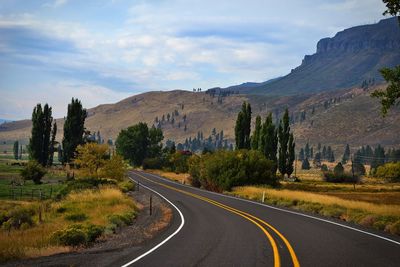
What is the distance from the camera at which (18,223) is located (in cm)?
2672

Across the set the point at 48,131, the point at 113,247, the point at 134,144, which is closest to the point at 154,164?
the point at 134,144

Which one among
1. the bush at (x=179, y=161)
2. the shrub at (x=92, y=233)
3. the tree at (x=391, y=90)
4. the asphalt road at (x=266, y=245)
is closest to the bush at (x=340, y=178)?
the bush at (x=179, y=161)

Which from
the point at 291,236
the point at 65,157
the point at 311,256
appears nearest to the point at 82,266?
the point at 311,256

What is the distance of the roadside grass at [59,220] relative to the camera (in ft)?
44.5

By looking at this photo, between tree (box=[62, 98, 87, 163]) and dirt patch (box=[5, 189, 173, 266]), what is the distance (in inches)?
2267

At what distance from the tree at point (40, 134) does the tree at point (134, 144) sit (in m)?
42.9

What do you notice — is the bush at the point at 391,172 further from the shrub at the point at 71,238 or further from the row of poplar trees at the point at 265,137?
the shrub at the point at 71,238

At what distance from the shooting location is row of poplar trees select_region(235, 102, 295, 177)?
240 feet

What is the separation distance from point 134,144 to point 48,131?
45.1m

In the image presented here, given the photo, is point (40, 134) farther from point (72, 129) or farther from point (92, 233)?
point (92, 233)

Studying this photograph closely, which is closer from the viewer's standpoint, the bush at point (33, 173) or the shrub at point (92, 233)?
the shrub at point (92, 233)

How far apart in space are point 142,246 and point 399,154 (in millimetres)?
170634

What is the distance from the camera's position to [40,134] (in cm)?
8475

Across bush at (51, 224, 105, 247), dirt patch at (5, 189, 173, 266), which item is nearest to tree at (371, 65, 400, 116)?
dirt patch at (5, 189, 173, 266)
